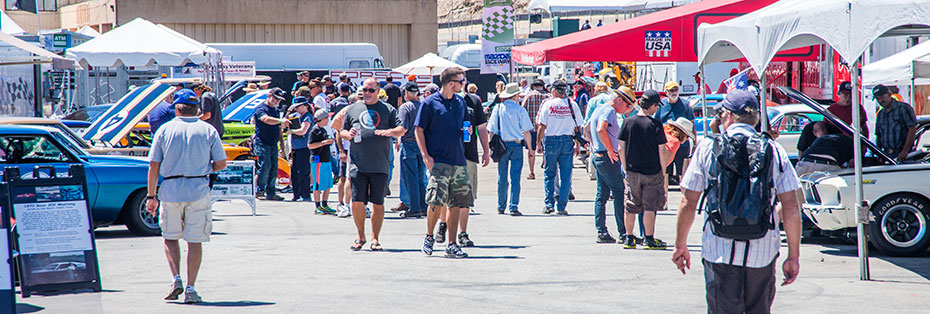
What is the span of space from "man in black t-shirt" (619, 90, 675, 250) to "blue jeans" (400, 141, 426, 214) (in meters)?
3.65

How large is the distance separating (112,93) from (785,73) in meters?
20.3

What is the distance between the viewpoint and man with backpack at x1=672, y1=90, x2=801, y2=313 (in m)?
5.46

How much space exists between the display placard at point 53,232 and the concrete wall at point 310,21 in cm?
3732

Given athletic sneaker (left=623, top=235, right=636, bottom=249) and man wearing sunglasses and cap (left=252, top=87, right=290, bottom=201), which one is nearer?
athletic sneaker (left=623, top=235, right=636, bottom=249)

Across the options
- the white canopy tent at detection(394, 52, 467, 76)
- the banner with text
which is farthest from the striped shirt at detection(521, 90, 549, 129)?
the white canopy tent at detection(394, 52, 467, 76)

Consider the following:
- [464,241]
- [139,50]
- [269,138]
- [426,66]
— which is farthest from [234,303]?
[426,66]

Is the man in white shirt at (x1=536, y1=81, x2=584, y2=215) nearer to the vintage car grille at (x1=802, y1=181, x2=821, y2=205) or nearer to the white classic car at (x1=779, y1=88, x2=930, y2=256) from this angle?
the vintage car grille at (x1=802, y1=181, x2=821, y2=205)

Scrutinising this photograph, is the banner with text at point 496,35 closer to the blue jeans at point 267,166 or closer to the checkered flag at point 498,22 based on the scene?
the checkered flag at point 498,22

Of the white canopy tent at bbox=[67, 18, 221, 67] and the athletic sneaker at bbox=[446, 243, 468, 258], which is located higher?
the white canopy tent at bbox=[67, 18, 221, 67]

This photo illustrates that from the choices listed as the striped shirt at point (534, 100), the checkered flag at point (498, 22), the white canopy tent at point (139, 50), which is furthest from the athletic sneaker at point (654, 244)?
the checkered flag at point (498, 22)

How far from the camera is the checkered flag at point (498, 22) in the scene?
2466cm

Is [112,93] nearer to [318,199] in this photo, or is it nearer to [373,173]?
[318,199]

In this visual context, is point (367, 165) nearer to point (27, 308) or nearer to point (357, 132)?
point (357, 132)

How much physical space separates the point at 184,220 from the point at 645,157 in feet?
15.6
